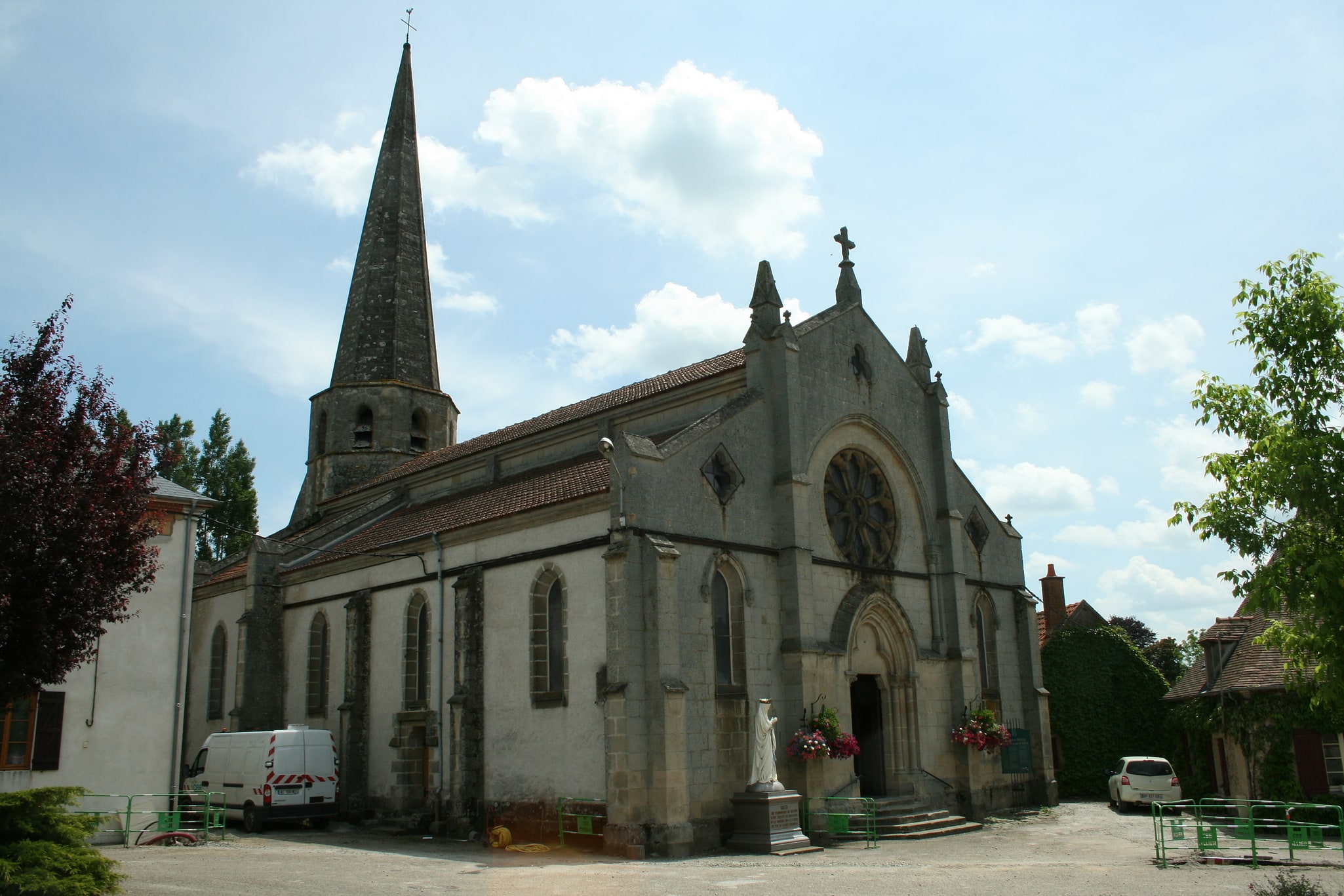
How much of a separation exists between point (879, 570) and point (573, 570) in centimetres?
748

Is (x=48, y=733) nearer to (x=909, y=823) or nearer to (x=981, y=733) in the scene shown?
(x=909, y=823)

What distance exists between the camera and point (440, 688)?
22.2 meters

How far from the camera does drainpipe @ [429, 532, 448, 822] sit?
21266 mm

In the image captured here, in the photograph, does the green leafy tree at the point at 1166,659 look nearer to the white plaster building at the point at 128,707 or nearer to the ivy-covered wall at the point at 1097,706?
the ivy-covered wall at the point at 1097,706

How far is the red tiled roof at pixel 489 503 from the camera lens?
2077 centimetres

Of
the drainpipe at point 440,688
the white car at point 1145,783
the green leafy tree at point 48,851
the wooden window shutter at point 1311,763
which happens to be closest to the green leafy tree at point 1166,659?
the white car at point 1145,783

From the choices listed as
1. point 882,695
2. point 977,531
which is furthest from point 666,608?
point 977,531

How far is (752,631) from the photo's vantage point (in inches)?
786

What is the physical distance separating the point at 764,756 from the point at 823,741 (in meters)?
1.74

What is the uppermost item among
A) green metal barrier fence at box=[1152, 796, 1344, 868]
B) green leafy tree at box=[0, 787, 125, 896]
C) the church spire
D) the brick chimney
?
the church spire

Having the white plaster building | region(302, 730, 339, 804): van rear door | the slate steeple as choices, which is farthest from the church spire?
the white plaster building

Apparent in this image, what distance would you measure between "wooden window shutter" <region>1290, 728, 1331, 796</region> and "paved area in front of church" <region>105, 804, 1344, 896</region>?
5.15m

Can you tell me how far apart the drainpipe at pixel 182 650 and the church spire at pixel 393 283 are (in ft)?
52.4

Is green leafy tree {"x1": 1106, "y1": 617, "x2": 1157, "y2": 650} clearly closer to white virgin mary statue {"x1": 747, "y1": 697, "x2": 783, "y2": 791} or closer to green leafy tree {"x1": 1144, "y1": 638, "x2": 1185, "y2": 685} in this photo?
green leafy tree {"x1": 1144, "y1": 638, "x2": 1185, "y2": 685}
